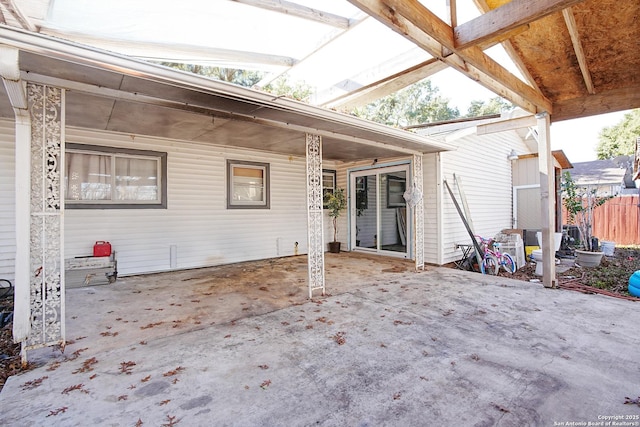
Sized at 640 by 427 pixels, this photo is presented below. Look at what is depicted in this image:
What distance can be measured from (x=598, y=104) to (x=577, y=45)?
1740mm

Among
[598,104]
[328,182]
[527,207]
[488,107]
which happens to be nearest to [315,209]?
[328,182]

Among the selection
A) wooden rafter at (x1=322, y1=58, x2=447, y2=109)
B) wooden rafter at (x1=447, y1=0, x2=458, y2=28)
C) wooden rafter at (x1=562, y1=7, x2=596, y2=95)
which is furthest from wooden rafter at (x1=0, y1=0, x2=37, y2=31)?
wooden rafter at (x1=562, y1=7, x2=596, y2=95)

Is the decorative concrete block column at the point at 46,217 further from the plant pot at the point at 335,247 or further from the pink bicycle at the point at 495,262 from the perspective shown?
the pink bicycle at the point at 495,262

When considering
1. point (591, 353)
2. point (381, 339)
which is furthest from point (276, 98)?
point (591, 353)

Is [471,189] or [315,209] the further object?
[471,189]

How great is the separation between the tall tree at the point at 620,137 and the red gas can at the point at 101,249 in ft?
83.7

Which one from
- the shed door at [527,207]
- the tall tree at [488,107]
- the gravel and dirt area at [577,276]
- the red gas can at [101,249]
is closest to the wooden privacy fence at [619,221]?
the shed door at [527,207]

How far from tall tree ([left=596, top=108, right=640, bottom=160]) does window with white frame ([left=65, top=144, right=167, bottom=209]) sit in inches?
969

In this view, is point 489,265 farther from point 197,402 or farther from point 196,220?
point 196,220

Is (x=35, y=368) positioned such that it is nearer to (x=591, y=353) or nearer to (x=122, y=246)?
(x=122, y=246)

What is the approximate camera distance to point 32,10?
3.13m

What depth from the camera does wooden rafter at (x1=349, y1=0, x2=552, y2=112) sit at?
224 cm

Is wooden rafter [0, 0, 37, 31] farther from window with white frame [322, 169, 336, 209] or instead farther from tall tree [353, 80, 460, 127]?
tall tree [353, 80, 460, 127]

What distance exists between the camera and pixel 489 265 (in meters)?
6.46
